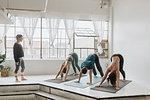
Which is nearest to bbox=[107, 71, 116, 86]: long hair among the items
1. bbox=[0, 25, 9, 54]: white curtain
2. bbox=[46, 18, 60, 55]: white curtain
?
bbox=[46, 18, 60, 55]: white curtain

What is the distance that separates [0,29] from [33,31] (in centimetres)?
111

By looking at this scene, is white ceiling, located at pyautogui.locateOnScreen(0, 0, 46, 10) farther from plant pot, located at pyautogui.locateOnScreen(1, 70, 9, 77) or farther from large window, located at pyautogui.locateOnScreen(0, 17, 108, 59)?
plant pot, located at pyautogui.locateOnScreen(1, 70, 9, 77)

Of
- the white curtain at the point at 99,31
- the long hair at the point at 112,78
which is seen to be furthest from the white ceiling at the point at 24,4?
the long hair at the point at 112,78

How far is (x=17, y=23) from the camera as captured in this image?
19.7 ft

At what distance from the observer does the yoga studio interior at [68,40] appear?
4504mm

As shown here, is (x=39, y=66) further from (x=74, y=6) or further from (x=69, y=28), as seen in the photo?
(x=74, y=6)

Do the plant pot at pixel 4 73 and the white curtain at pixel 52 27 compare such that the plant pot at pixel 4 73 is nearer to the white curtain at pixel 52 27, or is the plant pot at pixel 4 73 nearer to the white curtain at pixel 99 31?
the white curtain at pixel 52 27

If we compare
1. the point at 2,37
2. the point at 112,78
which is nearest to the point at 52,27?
the point at 2,37

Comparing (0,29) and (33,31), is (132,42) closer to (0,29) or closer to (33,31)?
(33,31)

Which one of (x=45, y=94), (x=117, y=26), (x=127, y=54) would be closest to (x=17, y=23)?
(x=45, y=94)

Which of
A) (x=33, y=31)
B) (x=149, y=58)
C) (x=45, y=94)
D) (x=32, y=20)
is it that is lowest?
(x=45, y=94)

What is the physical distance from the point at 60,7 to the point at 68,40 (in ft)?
4.12

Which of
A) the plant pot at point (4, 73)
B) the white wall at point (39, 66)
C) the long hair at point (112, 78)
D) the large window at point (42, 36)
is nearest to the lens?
the long hair at point (112, 78)

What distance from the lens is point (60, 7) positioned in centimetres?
610
